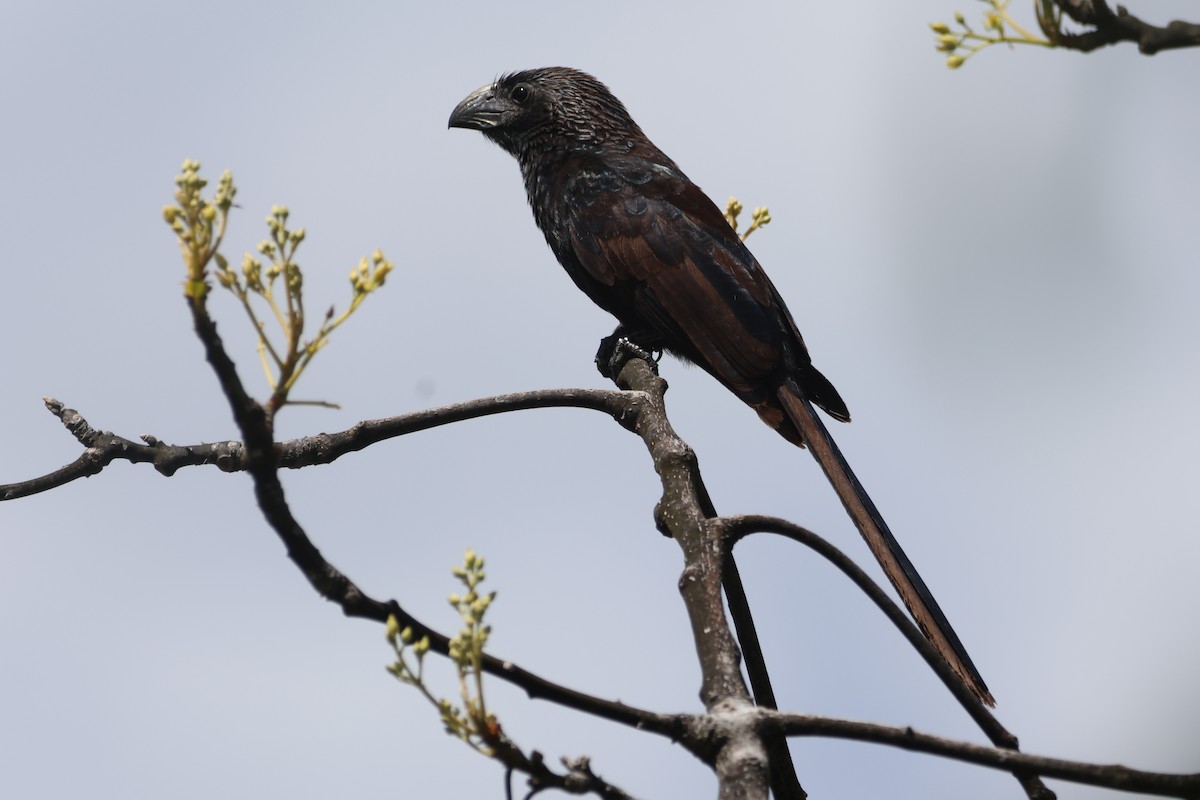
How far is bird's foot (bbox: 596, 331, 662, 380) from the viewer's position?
15.0ft

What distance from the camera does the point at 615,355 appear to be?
15.2ft

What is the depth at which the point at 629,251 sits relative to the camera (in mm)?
5172

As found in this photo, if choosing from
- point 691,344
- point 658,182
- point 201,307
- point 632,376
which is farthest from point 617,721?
point 658,182

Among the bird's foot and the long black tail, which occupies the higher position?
the bird's foot

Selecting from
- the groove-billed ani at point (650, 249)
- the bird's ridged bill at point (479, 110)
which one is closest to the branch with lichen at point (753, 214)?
the groove-billed ani at point (650, 249)

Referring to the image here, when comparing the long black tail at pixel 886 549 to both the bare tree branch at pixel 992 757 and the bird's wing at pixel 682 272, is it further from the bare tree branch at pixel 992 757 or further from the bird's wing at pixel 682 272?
the bare tree branch at pixel 992 757

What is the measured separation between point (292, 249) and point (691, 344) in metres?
3.42

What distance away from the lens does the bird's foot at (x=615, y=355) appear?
456 centimetres

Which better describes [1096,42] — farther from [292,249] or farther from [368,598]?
[368,598]

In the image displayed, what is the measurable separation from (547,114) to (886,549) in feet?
12.3

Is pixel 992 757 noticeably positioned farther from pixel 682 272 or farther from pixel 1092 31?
pixel 682 272

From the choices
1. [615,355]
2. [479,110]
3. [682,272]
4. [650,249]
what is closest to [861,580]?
[615,355]

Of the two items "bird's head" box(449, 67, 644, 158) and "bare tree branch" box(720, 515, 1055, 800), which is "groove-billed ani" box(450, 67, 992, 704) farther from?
"bare tree branch" box(720, 515, 1055, 800)

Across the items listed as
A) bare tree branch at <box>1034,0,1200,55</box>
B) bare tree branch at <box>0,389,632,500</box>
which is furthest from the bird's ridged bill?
bare tree branch at <box>1034,0,1200,55</box>
